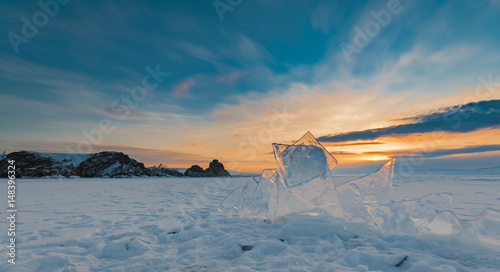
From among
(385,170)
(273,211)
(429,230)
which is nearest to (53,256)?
(273,211)

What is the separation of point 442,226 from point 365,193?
137 centimetres

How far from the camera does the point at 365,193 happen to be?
16.2 ft

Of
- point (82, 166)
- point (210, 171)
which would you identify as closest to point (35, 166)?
point (82, 166)

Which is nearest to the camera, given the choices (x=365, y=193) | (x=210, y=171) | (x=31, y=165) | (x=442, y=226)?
(x=442, y=226)

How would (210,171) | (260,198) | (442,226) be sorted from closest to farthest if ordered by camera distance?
(442,226) < (260,198) < (210,171)

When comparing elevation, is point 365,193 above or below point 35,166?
below

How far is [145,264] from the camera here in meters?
2.63

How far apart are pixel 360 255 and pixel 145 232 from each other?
119 inches

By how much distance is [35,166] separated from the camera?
23562 millimetres

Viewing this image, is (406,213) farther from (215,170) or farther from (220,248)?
(215,170)

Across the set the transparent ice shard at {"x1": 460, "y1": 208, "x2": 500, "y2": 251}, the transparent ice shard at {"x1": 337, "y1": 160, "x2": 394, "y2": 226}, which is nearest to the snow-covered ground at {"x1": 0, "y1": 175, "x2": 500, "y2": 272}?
the transparent ice shard at {"x1": 460, "y1": 208, "x2": 500, "y2": 251}

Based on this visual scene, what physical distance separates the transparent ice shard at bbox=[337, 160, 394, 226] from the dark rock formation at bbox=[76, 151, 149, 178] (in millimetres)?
30073

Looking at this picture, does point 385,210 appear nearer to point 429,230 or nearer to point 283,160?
point 429,230

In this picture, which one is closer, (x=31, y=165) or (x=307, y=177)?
(x=307, y=177)
